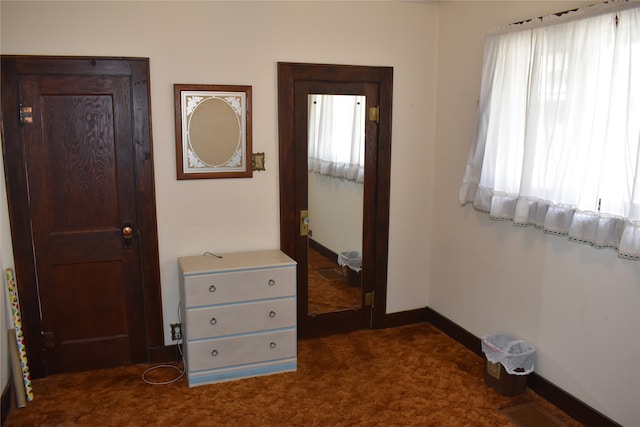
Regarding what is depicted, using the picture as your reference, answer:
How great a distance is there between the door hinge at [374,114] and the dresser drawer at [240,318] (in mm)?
1486

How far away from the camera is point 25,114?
304 centimetres

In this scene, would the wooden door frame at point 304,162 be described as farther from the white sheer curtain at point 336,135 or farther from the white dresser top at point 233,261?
the white dresser top at point 233,261

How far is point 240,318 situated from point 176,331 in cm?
60

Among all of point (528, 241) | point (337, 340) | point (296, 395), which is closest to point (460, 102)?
point (528, 241)

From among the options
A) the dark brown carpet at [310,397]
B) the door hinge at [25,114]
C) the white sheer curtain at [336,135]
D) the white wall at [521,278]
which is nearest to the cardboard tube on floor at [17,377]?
the dark brown carpet at [310,397]

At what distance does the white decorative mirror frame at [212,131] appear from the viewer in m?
3.30

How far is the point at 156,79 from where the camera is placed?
3225 millimetres

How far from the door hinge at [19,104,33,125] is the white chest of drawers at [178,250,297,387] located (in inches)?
49.6

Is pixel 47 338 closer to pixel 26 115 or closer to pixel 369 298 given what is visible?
pixel 26 115

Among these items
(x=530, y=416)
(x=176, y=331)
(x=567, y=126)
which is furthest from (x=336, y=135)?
(x=530, y=416)

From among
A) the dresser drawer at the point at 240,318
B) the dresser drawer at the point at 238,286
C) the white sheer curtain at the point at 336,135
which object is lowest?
the dresser drawer at the point at 240,318

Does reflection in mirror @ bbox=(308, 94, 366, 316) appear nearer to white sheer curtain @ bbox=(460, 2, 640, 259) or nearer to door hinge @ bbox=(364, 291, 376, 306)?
door hinge @ bbox=(364, 291, 376, 306)

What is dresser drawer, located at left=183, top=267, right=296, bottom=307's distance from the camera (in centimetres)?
312

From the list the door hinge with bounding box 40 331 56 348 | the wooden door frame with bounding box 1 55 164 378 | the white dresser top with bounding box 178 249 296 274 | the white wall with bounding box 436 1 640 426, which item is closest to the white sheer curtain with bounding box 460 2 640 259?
the white wall with bounding box 436 1 640 426
